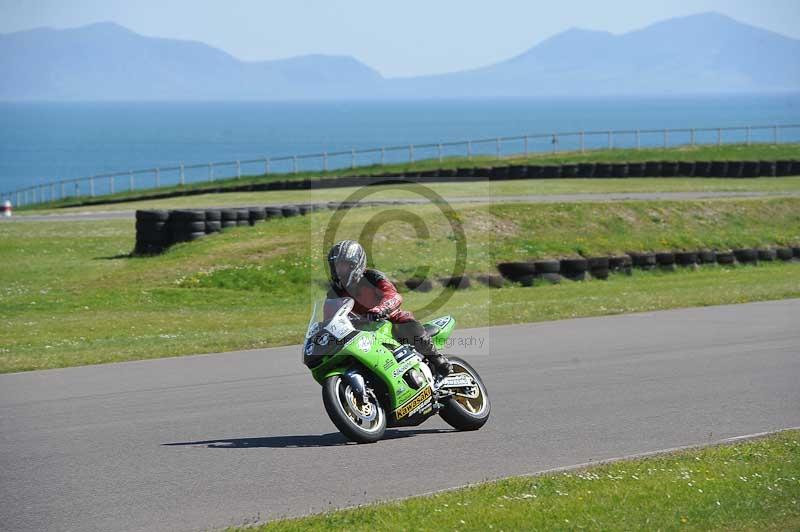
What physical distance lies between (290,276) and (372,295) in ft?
44.5

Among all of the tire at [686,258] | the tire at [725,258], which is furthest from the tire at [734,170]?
the tire at [686,258]

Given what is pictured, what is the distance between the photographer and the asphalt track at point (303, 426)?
7625mm

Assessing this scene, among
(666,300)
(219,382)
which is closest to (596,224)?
(666,300)

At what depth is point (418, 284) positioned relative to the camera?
22.3 metres

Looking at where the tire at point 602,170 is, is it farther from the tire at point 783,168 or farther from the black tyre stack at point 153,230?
the black tyre stack at point 153,230

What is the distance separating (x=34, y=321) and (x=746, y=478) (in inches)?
551

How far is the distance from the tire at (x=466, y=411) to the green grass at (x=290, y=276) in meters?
5.77

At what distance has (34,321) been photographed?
762 inches

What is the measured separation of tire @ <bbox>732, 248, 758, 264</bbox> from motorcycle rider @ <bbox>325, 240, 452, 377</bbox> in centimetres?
1700

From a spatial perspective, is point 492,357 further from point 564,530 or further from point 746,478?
point 564,530

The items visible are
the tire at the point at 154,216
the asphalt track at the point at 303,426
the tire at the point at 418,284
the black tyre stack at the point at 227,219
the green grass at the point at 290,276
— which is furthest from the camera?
the black tyre stack at the point at 227,219

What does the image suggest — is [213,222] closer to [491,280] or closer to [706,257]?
[491,280]

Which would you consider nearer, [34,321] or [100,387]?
[100,387]

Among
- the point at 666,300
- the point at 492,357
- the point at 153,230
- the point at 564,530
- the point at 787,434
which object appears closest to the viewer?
the point at 564,530
